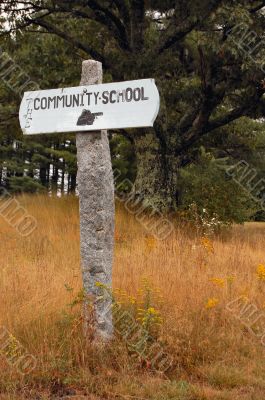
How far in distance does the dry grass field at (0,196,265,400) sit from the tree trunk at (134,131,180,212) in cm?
526

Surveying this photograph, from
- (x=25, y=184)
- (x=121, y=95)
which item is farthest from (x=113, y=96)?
(x=25, y=184)

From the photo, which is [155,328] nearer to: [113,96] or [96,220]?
[96,220]

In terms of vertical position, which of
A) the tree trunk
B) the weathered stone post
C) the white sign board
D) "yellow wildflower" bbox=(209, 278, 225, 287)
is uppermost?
the tree trunk

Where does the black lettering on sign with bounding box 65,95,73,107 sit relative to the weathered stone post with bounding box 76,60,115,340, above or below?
above

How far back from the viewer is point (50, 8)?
39.6 feet

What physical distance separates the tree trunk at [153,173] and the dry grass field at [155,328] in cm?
526

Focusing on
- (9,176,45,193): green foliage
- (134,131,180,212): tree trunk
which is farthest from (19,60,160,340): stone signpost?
(9,176,45,193): green foliage

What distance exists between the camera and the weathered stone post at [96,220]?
432 cm

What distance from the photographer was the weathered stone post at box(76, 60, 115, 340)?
432 centimetres

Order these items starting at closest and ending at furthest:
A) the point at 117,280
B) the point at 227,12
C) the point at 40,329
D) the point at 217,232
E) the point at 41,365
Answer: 1. the point at 41,365
2. the point at 40,329
3. the point at 117,280
4. the point at 227,12
5. the point at 217,232

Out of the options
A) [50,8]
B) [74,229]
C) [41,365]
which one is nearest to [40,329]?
[41,365]

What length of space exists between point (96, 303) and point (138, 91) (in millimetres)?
1728

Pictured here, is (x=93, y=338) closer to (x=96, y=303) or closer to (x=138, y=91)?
(x=96, y=303)

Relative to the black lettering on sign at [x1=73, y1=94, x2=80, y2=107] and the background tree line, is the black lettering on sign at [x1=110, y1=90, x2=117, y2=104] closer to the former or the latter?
the black lettering on sign at [x1=73, y1=94, x2=80, y2=107]
